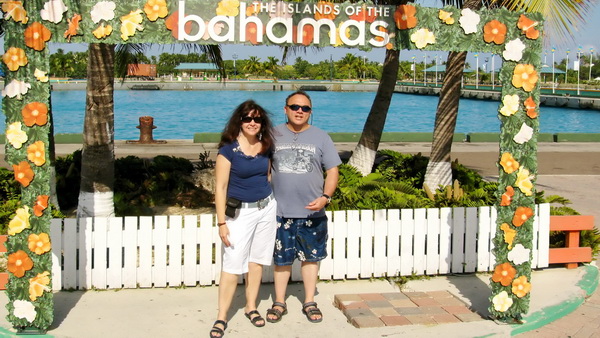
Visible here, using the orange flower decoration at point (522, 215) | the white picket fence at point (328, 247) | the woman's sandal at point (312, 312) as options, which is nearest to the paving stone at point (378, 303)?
the woman's sandal at point (312, 312)

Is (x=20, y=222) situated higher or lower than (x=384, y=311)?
higher

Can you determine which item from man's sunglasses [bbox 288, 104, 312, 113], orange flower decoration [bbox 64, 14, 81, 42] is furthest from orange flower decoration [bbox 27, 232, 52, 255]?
man's sunglasses [bbox 288, 104, 312, 113]

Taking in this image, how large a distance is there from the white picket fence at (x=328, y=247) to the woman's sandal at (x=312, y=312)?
1.10m

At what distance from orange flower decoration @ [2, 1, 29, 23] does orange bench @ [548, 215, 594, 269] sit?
19.4 ft

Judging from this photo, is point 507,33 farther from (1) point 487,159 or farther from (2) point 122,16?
(1) point 487,159

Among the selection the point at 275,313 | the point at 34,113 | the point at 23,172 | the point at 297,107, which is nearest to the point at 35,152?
the point at 23,172

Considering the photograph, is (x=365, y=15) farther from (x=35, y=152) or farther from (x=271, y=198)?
(x=35, y=152)

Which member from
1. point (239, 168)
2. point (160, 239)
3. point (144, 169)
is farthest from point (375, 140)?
point (239, 168)

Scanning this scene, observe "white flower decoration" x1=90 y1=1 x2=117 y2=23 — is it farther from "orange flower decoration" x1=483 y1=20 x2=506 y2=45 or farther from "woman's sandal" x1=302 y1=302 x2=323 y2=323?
"orange flower decoration" x1=483 y1=20 x2=506 y2=45

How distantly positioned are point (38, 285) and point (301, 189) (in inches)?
90.5

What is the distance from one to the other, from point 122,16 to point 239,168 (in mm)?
1532

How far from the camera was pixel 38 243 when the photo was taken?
18.5 ft

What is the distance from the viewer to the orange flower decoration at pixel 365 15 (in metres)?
6.00

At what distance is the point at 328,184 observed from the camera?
600 cm
